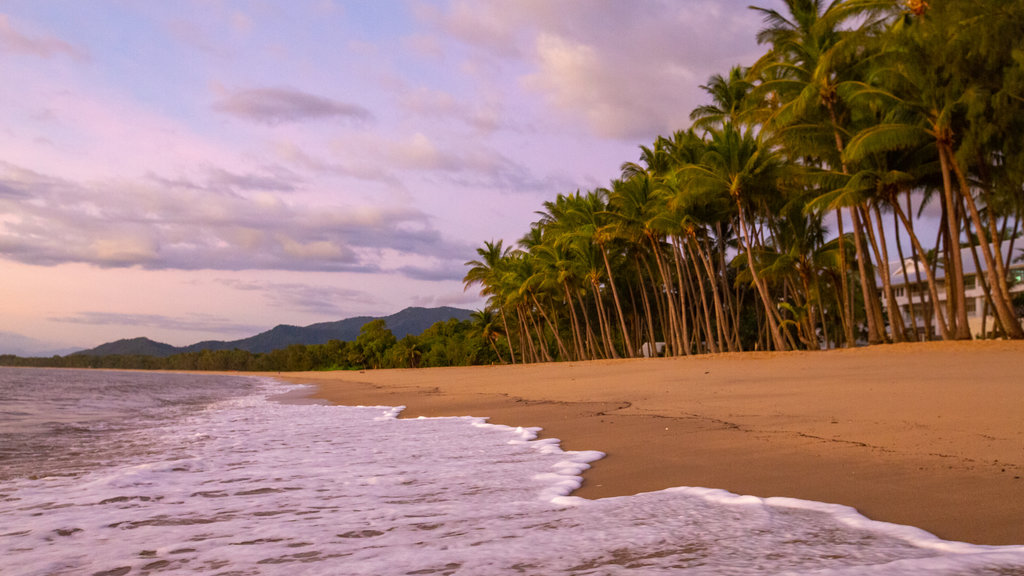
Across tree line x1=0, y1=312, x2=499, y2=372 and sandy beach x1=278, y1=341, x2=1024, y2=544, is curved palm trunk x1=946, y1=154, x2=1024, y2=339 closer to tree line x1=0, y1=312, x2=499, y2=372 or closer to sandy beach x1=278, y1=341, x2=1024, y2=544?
sandy beach x1=278, y1=341, x2=1024, y2=544

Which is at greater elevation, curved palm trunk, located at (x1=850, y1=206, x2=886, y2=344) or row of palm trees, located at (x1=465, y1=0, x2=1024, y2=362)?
row of palm trees, located at (x1=465, y1=0, x2=1024, y2=362)

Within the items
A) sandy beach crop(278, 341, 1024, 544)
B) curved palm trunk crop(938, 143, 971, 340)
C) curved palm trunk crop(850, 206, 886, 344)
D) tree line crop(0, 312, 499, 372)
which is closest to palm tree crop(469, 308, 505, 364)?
tree line crop(0, 312, 499, 372)

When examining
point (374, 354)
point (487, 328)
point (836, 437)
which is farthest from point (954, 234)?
point (374, 354)

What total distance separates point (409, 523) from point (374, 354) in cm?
7166

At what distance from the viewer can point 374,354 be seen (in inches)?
2862

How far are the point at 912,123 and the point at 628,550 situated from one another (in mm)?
18497

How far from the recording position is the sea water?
7.74 feet

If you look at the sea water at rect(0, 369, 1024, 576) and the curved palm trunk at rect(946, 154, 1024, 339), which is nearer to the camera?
the sea water at rect(0, 369, 1024, 576)

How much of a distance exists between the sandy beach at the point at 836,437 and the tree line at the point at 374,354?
158 feet

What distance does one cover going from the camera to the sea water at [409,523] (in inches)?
92.9

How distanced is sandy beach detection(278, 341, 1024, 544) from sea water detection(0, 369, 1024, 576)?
1.06 ft

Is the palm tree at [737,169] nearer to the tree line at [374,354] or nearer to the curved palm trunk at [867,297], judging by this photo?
the curved palm trunk at [867,297]

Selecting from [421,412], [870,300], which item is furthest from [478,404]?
[870,300]

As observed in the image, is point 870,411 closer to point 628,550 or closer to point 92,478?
point 628,550
